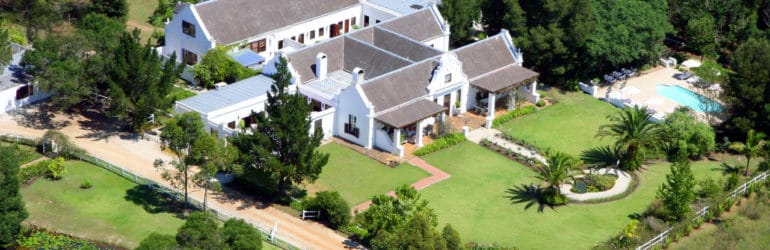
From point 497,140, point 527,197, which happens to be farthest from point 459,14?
point 527,197

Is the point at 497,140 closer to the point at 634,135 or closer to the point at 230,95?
the point at 634,135

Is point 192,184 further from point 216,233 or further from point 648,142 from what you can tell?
point 648,142

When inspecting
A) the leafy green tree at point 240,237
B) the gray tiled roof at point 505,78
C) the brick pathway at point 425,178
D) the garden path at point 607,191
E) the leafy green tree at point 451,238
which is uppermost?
the leafy green tree at point 240,237

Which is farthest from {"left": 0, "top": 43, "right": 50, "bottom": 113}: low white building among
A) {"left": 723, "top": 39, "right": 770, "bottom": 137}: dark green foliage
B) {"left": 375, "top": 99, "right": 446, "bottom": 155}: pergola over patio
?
{"left": 723, "top": 39, "right": 770, "bottom": 137}: dark green foliage

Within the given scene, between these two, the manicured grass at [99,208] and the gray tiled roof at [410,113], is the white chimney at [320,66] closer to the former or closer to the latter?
the gray tiled roof at [410,113]

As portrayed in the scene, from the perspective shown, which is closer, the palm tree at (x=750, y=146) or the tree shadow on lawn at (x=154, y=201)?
the tree shadow on lawn at (x=154, y=201)

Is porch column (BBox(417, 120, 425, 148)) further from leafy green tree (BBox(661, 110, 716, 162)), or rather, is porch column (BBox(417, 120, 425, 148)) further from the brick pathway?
leafy green tree (BBox(661, 110, 716, 162))

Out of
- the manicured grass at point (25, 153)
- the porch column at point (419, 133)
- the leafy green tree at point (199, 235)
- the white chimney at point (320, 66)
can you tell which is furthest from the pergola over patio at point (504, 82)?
the manicured grass at point (25, 153)
